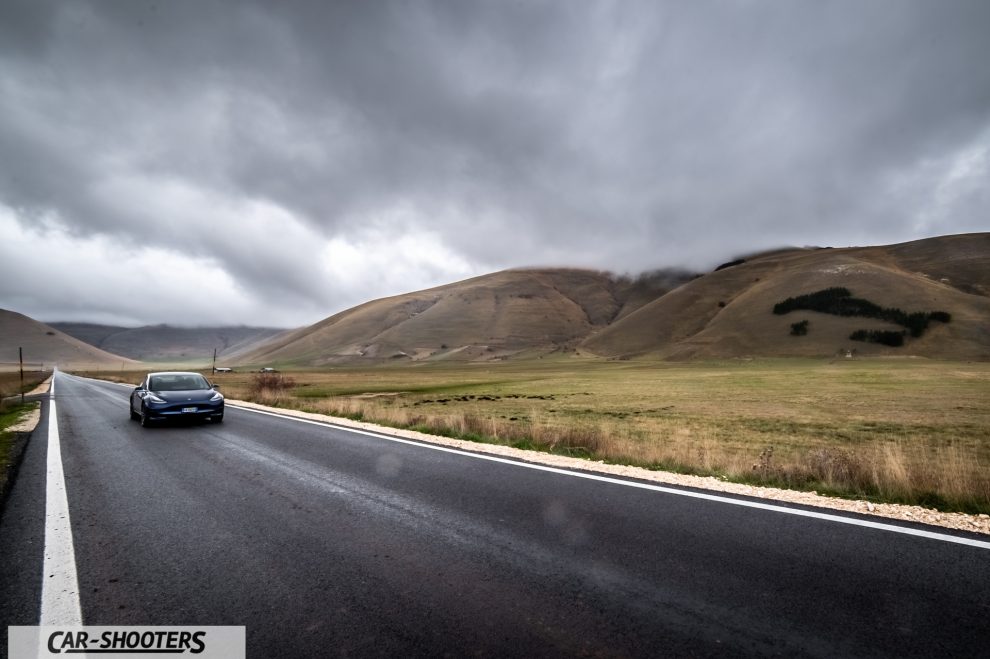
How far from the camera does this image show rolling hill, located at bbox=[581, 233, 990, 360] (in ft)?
390

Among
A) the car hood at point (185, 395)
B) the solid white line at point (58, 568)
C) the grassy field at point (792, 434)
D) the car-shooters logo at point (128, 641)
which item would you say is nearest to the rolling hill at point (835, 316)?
the grassy field at point (792, 434)

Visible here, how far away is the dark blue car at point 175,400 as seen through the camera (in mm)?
14502

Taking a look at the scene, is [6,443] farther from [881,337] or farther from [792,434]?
[881,337]

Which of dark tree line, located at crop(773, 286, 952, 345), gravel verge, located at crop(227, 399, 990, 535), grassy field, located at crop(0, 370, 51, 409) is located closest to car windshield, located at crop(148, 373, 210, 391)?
gravel verge, located at crop(227, 399, 990, 535)

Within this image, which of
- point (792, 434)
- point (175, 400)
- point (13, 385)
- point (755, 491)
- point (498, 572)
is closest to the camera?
point (498, 572)

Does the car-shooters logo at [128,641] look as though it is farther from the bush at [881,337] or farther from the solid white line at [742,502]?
the bush at [881,337]

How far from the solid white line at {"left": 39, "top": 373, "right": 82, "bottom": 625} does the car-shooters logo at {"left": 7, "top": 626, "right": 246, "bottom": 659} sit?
0.50 ft

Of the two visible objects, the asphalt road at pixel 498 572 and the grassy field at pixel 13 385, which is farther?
the grassy field at pixel 13 385

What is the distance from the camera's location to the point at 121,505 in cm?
643

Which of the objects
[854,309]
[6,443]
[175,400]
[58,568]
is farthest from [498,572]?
[854,309]

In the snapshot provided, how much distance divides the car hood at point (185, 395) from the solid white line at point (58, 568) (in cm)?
777

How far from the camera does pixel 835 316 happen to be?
136 metres

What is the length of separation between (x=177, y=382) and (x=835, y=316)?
164 metres

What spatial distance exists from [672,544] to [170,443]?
12.1m
